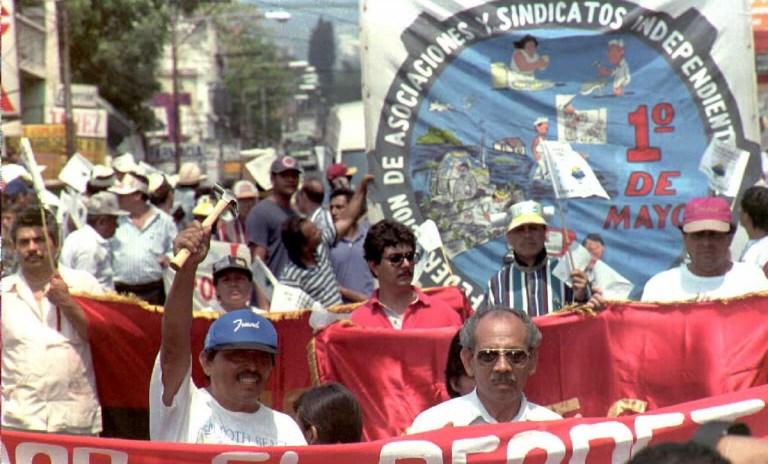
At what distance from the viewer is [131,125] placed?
1864 inches

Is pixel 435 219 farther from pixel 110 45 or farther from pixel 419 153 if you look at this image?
pixel 110 45

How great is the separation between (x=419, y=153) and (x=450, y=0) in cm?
92

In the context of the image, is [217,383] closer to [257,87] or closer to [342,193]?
[342,193]

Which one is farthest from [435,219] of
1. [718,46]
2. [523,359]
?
[523,359]

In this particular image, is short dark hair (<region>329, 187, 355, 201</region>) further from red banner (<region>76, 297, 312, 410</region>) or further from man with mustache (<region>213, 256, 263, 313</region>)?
red banner (<region>76, 297, 312, 410</region>)

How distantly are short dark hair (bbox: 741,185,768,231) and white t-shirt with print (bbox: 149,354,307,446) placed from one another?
4.24 metres

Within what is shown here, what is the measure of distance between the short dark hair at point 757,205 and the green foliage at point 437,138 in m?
1.85

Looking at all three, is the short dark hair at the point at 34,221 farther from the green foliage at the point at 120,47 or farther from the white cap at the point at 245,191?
the green foliage at the point at 120,47

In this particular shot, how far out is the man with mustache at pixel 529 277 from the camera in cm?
756

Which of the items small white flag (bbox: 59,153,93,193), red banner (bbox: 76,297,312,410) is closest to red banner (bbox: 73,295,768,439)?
red banner (bbox: 76,297,312,410)

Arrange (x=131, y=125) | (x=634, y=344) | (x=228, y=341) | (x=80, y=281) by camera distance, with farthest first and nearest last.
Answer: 1. (x=131, y=125)
2. (x=80, y=281)
3. (x=634, y=344)
4. (x=228, y=341)

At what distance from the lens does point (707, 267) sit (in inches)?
297

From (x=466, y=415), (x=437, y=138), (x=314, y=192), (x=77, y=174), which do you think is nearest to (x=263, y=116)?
(x=77, y=174)

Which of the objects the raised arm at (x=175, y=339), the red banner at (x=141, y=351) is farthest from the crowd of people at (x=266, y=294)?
the red banner at (x=141, y=351)
